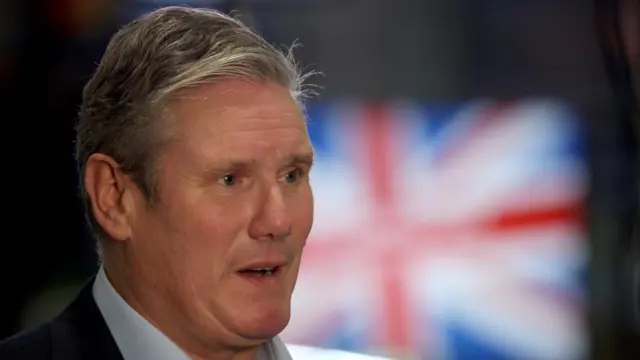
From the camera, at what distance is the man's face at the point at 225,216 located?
99 cm

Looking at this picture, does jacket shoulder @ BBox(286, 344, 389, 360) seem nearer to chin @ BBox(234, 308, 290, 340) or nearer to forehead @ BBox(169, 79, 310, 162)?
chin @ BBox(234, 308, 290, 340)

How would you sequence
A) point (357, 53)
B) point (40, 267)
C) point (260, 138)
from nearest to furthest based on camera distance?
point (260, 138) < point (40, 267) < point (357, 53)

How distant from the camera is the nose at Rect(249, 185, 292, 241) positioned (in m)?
0.99

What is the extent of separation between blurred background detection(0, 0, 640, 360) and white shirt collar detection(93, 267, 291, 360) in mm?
920

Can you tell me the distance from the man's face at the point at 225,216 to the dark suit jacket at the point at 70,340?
0.07 m

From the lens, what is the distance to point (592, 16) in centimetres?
194

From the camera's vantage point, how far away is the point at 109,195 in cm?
103

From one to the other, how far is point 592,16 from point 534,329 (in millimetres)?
605

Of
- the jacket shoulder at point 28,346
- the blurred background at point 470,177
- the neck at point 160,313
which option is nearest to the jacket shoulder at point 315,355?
the neck at point 160,313

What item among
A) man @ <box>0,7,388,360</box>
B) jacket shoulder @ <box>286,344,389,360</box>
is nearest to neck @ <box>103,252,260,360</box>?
man @ <box>0,7,388,360</box>

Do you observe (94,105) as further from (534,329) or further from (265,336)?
(534,329)

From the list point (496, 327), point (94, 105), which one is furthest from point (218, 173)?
point (496, 327)

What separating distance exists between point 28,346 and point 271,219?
10.6 inches

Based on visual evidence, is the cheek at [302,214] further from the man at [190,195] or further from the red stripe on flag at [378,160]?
the red stripe on flag at [378,160]
